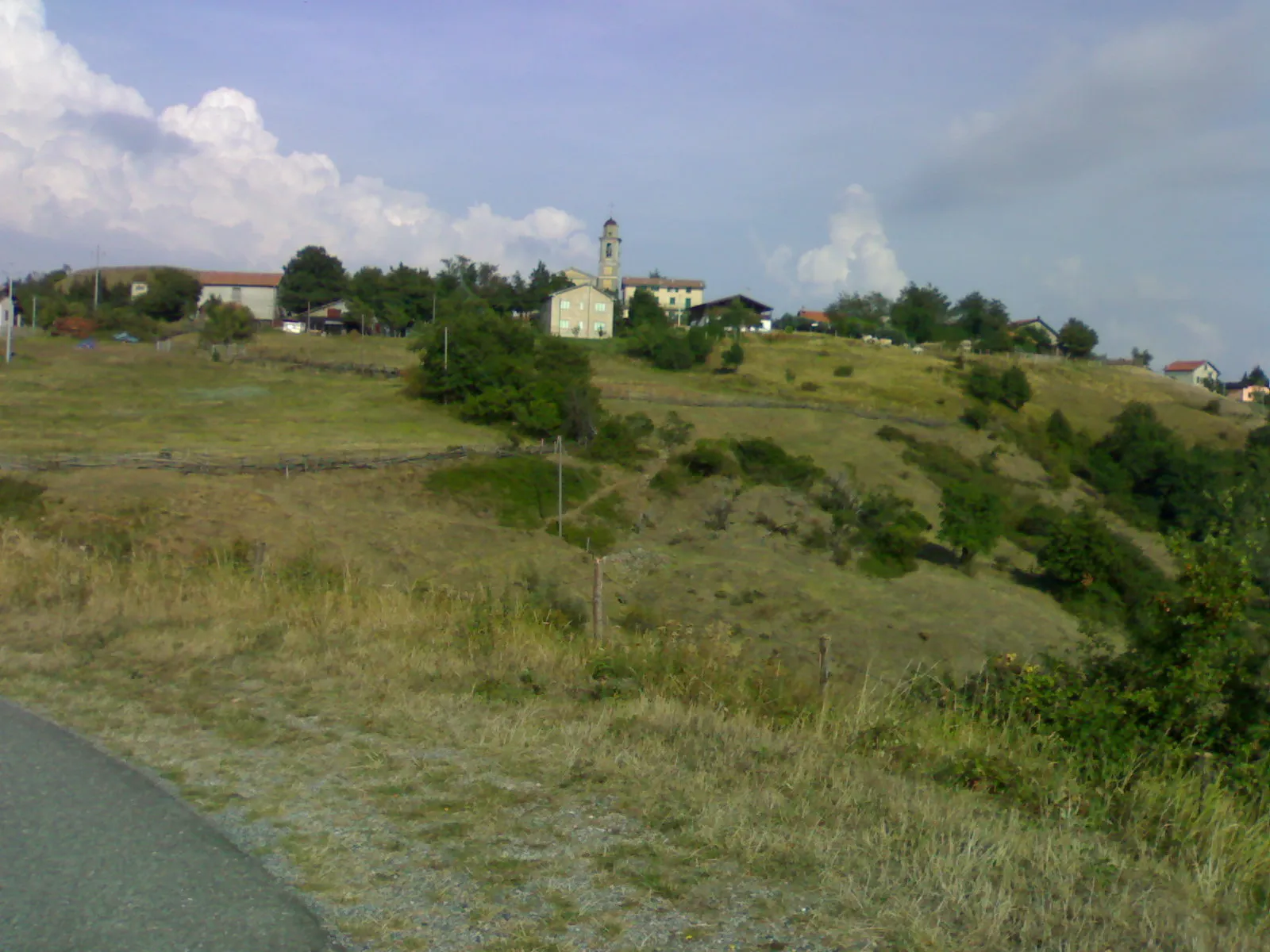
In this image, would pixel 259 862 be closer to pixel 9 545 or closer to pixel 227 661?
pixel 227 661

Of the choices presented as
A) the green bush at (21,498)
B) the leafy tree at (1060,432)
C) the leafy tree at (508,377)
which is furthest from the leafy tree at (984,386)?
the green bush at (21,498)

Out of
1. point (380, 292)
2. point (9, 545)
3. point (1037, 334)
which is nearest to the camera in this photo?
point (9, 545)

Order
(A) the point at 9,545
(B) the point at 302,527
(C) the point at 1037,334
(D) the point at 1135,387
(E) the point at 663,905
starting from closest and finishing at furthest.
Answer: (E) the point at 663,905 < (A) the point at 9,545 < (B) the point at 302,527 < (D) the point at 1135,387 < (C) the point at 1037,334

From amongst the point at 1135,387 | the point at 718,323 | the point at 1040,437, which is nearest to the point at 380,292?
the point at 718,323

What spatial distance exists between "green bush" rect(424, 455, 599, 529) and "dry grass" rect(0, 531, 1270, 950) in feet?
128

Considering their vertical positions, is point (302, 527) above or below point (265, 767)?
below

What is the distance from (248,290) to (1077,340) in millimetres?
92515

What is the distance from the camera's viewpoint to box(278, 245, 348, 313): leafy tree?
11888 centimetres

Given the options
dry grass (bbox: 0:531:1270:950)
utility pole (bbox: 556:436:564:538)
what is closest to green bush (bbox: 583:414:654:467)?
utility pole (bbox: 556:436:564:538)

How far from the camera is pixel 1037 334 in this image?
447 feet

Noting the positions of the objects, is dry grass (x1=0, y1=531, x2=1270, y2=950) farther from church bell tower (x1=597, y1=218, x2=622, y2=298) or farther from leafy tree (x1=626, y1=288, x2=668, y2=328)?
church bell tower (x1=597, y1=218, x2=622, y2=298)

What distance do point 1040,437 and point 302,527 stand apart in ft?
208

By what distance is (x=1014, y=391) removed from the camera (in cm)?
8850

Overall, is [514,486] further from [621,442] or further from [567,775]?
[567,775]
